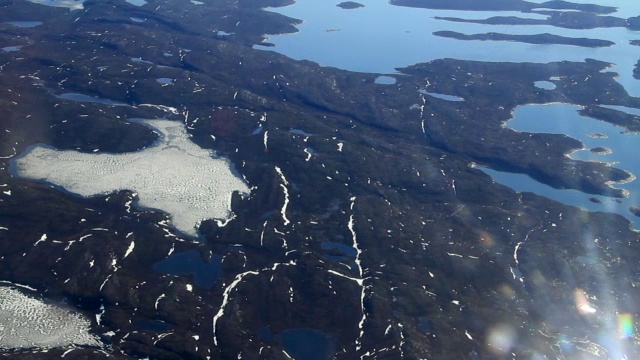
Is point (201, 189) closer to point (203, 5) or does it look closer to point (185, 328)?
point (185, 328)

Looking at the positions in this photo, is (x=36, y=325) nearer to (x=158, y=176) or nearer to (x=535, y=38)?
(x=158, y=176)

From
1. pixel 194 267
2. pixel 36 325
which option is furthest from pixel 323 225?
pixel 36 325

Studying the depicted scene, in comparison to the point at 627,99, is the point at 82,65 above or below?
above

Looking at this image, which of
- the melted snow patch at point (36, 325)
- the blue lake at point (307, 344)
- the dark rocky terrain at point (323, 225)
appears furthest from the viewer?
the dark rocky terrain at point (323, 225)

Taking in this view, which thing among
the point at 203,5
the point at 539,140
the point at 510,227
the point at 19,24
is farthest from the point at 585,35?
the point at 19,24

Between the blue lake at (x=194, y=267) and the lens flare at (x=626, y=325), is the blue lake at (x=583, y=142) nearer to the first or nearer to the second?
the lens flare at (x=626, y=325)

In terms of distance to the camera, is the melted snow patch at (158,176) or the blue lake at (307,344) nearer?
the blue lake at (307,344)

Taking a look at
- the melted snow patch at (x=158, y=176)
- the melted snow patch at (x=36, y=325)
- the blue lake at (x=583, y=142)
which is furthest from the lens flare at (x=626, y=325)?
the melted snow patch at (x=36, y=325)
